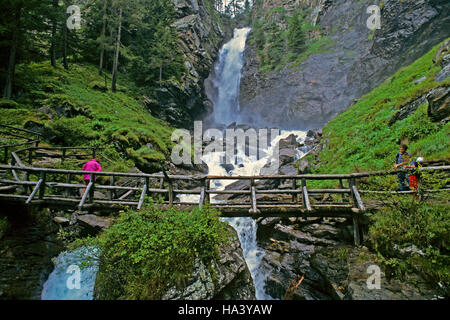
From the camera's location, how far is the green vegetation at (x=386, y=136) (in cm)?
901

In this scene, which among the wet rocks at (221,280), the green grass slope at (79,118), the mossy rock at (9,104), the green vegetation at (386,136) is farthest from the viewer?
the mossy rock at (9,104)

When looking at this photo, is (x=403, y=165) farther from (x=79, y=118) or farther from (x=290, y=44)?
(x=290, y=44)

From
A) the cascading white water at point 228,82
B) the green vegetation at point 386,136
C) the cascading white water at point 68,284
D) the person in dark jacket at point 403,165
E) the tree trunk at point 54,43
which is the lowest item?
the cascading white water at point 68,284

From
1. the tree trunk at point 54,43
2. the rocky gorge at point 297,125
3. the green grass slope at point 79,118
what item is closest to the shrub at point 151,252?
the rocky gorge at point 297,125

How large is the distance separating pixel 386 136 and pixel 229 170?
553 inches

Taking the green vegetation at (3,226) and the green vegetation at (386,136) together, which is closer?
the green vegetation at (3,226)

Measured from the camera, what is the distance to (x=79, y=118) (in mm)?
16156

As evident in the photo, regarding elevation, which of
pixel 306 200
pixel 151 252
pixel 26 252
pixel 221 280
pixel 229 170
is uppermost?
pixel 229 170

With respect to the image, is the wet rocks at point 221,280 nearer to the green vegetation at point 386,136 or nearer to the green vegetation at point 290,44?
the green vegetation at point 386,136

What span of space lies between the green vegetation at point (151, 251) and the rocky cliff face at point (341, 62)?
27232mm

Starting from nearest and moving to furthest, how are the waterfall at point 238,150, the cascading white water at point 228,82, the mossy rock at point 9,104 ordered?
1. the waterfall at point 238,150
2. the mossy rock at point 9,104
3. the cascading white water at point 228,82

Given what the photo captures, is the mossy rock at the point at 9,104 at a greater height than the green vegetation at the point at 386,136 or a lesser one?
greater

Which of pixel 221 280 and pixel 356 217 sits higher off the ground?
pixel 356 217

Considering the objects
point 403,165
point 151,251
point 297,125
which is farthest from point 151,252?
point 297,125
